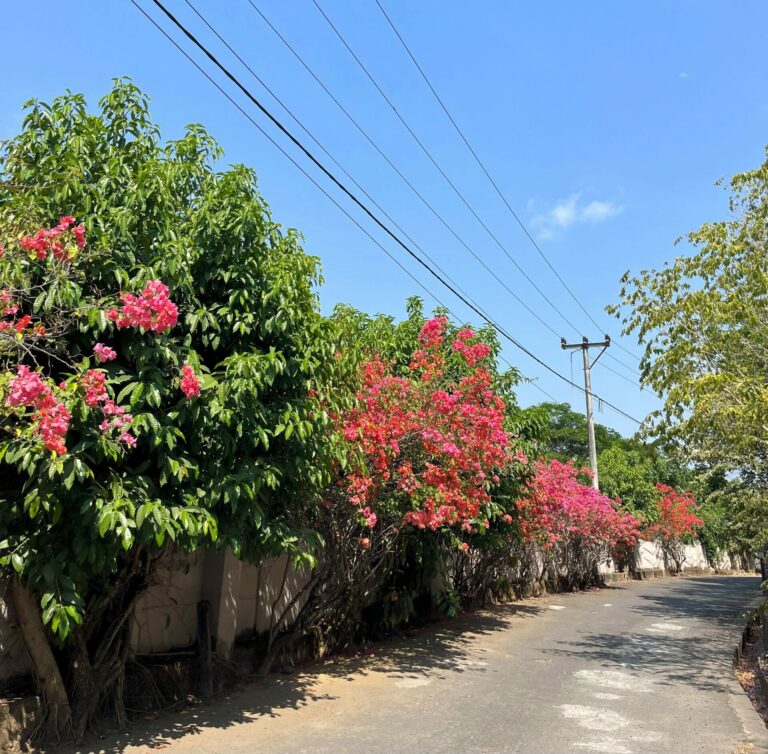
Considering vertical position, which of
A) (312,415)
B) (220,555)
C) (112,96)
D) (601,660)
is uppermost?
(112,96)

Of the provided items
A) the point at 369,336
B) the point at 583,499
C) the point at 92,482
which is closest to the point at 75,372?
the point at 92,482

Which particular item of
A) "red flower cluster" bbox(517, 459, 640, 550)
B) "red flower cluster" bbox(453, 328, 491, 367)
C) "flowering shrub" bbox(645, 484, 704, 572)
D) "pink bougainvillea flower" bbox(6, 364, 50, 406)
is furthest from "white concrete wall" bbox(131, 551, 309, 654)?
"flowering shrub" bbox(645, 484, 704, 572)

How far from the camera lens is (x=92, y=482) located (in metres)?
5.21

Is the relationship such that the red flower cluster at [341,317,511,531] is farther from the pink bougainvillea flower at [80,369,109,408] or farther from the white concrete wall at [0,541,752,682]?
the pink bougainvillea flower at [80,369,109,408]

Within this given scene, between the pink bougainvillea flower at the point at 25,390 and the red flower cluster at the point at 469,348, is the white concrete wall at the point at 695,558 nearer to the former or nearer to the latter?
the red flower cluster at the point at 469,348

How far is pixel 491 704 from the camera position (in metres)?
7.60

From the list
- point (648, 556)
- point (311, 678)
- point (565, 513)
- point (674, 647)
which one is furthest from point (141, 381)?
point (648, 556)

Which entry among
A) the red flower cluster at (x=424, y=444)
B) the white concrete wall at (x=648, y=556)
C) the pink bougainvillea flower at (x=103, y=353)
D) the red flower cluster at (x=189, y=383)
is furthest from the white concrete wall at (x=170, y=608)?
the white concrete wall at (x=648, y=556)

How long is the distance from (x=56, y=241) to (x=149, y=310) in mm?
898

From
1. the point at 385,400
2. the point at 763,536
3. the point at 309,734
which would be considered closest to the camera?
the point at 309,734

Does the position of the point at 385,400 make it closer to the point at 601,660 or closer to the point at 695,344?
the point at 695,344

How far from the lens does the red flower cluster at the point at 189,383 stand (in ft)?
17.0

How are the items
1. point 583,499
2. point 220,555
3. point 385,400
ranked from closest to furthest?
point 220,555 < point 385,400 < point 583,499

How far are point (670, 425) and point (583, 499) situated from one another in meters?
12.4
